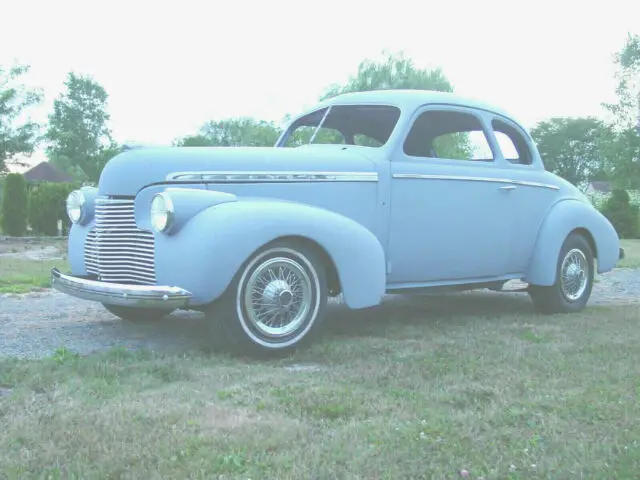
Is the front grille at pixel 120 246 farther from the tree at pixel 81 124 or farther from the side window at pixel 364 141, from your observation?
the tree at pixel 81 124

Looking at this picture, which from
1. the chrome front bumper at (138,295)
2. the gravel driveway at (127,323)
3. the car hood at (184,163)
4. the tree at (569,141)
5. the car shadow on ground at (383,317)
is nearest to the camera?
the chrome front bumper at (138,295)

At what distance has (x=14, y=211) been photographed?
58.9ft

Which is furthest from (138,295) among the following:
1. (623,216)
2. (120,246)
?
(623,216)

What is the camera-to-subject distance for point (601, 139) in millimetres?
44281

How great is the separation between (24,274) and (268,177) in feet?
18.0

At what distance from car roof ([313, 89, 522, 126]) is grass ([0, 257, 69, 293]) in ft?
12.3

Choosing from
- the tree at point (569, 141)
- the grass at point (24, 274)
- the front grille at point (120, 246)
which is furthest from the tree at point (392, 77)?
the tree at point (569, 141)

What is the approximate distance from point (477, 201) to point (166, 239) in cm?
265

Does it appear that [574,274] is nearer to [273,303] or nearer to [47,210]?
[273,303]

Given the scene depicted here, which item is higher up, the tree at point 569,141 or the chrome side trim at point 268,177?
the tree at point 569,141

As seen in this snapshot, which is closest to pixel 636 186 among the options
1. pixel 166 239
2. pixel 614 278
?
pixel 614 278

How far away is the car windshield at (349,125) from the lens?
5.63 meters

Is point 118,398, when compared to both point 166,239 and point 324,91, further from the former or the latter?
point 324,91

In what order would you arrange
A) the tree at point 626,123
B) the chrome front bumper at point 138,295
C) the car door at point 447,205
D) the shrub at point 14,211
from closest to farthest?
the chrome front bumper at point 138,295
the car door at point 447,205
the shrub at point 14,211
the tree at point 626,123
